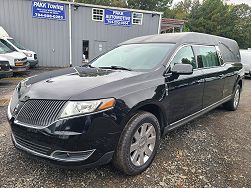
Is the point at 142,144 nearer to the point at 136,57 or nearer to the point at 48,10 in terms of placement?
the point at 136,57

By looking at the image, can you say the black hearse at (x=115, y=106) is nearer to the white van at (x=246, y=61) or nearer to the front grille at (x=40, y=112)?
the front grille at (x=40, y=112)

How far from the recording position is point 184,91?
3746 mm

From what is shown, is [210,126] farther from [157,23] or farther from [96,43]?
[157,23]

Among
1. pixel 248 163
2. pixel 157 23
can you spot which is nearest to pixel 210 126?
pixel 248 163

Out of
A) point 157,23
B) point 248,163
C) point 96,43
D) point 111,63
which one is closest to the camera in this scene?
point 248,163

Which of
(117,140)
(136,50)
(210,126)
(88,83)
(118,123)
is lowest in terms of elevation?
(210,126)

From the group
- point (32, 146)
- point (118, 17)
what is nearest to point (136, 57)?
point (32, 146)

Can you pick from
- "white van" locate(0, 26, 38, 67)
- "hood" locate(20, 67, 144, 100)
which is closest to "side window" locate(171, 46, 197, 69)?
"hood" locate(20, 67, 144, 100)

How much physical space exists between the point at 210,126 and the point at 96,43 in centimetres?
1438

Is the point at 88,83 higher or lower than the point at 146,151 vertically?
higher

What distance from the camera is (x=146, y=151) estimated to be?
10.3ft

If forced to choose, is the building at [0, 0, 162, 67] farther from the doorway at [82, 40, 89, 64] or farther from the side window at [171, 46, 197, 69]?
the side window at [171, 46, 197, 69]

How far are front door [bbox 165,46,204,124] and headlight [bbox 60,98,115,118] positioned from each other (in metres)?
1.15

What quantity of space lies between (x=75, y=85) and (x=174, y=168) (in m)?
1.72
